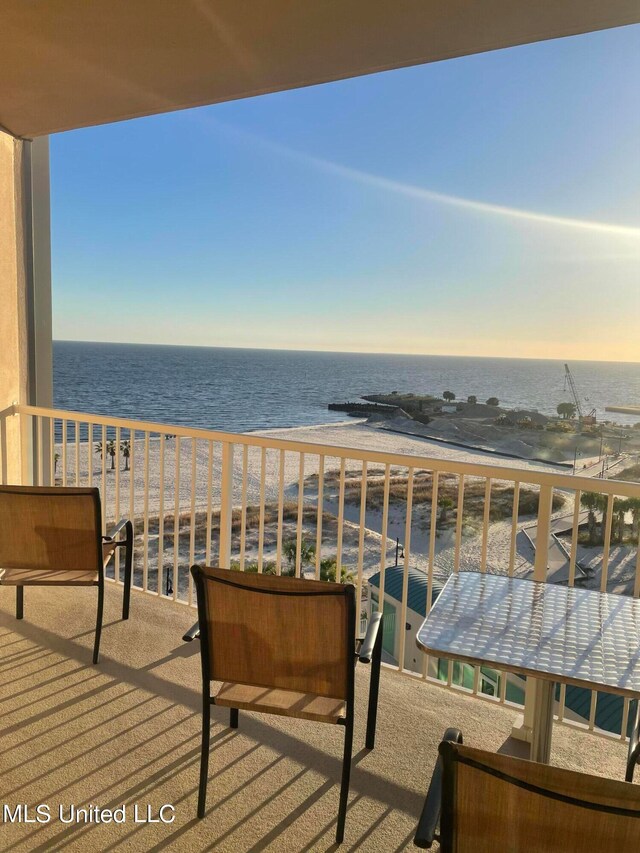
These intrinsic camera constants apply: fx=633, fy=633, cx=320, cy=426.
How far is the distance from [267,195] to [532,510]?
23.9 meters

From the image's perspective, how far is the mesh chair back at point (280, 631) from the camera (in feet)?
5.82

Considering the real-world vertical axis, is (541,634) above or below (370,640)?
above

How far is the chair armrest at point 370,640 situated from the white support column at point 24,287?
2.93 meters

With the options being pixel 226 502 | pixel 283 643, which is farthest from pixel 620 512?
pixel 283 643

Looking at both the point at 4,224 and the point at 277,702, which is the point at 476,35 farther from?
the point at 4,224

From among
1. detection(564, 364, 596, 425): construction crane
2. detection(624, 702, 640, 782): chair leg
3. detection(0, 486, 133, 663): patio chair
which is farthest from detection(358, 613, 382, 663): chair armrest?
detection(564, 364, 596, 425): construction crane

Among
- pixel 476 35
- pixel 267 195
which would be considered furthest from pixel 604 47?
pixel 476 35

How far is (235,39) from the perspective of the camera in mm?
2682

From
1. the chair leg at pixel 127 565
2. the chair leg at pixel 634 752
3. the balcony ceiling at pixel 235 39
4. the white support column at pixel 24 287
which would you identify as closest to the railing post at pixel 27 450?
the white support column at pixel 24 287

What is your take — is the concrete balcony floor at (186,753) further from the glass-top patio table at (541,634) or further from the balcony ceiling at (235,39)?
the balcony ceiling at (235,39)

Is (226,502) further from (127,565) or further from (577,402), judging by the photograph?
(577,402)

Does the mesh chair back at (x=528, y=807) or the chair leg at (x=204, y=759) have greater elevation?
the mesh chair back at (x=528, y=807)

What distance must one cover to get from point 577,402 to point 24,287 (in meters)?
31.6

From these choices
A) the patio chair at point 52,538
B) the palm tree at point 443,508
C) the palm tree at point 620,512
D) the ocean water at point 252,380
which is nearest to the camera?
the patio chair at point 52,538
